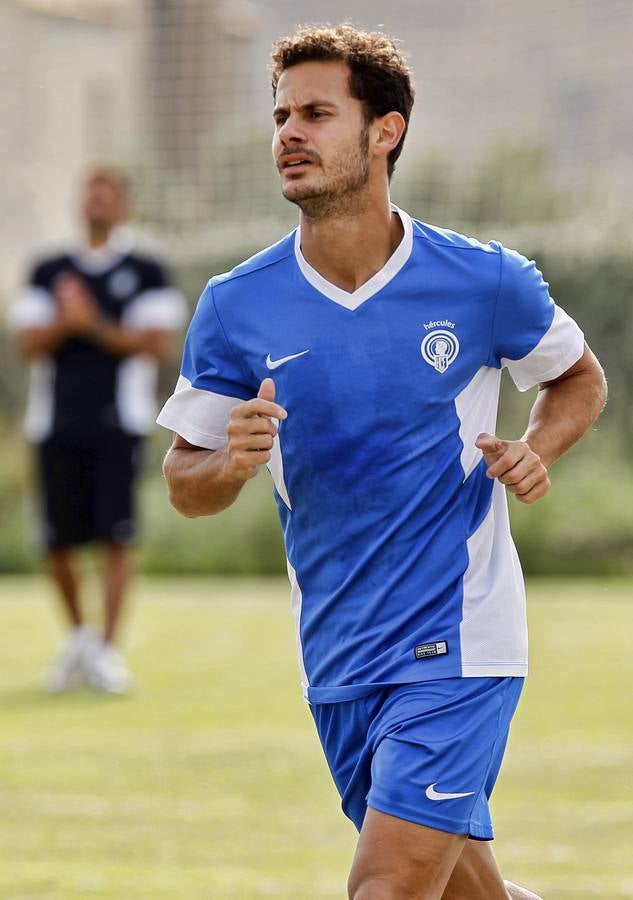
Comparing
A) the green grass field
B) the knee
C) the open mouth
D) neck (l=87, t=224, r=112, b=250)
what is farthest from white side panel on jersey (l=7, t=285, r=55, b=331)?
the knee

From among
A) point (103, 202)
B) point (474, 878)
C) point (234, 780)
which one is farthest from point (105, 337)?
point (474, 878)

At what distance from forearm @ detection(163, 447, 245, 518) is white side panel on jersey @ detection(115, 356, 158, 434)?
227 inches

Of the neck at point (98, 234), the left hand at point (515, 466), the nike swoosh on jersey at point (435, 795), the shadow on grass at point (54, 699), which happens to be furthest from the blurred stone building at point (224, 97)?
the nike swoosh on jersey at point (435, 795)

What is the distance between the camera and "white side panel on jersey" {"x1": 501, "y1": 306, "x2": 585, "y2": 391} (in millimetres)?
4082

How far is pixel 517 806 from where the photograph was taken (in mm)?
6586

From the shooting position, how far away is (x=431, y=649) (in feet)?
12.6

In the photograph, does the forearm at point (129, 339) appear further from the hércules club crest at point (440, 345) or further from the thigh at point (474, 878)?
the thigh at point (474, 878)

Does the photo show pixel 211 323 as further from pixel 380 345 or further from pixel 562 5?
pixel 562 5

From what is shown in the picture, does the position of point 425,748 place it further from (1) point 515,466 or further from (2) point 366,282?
(2) point 366,282

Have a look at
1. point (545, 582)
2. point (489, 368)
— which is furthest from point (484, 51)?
point (489, 368)

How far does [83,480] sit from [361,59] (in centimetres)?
618

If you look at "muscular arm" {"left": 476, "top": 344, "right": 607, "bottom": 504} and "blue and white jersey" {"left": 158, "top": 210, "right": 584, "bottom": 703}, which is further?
"blue and white jersey" {"left": 158, "top": 210, "right": 584, "bottom": 703}

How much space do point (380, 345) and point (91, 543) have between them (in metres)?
6.21

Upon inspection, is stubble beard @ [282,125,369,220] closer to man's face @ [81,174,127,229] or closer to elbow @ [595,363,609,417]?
elbow @ [595,363,609,417]
